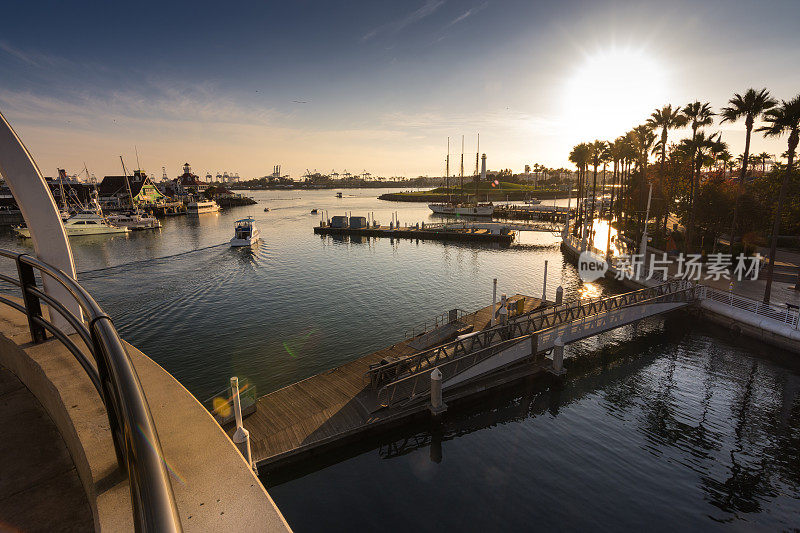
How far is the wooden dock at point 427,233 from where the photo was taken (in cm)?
7375

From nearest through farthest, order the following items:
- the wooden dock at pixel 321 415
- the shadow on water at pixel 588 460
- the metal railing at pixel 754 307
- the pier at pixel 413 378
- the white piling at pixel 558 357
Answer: the shadow on water at pixel 588 460, the wooden dock at pixel 321 415, the pier at pixel 413 378, the white piling at pixel 558 357, the metal railing at pixel 754 307

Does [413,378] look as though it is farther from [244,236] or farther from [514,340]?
[244,236]

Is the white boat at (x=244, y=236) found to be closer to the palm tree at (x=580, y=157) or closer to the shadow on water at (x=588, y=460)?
the shadow on water at (x=588, y=460)

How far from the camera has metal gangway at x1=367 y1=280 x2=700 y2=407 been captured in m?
19.0

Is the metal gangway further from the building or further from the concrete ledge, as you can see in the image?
the building

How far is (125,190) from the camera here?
129625mm

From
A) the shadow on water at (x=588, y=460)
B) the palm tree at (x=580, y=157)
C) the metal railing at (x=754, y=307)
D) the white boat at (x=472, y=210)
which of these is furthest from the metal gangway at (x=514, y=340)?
the white boat at (x=472, y=210)

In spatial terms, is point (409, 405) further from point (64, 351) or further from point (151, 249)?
point (151, 249)

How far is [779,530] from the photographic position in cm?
1335

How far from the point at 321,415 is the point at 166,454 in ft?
46.8

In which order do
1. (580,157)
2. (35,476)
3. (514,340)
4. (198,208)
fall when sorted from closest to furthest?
1. (35,476)
2. (514,340)
3. (580,157)
4. (198,208)

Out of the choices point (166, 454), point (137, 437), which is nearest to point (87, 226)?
point (166, 454)

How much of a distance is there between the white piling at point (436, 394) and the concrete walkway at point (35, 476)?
15.1 meters

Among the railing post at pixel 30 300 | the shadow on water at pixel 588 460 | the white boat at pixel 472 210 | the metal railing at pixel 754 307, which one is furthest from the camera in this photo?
the white boat at pixel 472 210
